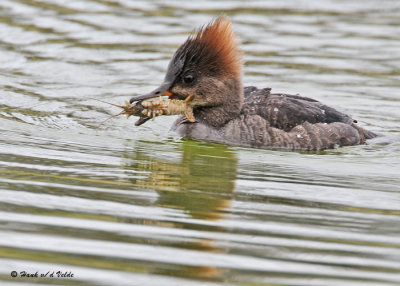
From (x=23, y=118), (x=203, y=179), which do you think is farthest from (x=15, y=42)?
(x=203, y=179)

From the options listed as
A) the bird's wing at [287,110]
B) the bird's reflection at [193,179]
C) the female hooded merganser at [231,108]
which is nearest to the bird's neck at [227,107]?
the female hooded merganser at [231,108]

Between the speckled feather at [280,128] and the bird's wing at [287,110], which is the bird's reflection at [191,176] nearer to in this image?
the speckled feather at [280,128]

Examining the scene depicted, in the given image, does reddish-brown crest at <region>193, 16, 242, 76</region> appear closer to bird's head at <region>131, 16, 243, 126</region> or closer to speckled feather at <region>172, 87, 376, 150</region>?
bird's head at <region>131, 16, 243, 126</region>

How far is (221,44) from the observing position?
35.1ft

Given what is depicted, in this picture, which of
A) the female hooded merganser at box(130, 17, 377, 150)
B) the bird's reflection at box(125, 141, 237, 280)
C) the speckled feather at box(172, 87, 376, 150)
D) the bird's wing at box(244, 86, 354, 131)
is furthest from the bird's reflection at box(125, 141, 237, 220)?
the bird's wing at box(244, 86, 354, 131)

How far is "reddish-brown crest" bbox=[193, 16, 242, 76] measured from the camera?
1060 cm

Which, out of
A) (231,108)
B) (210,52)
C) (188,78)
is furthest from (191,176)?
(210,52)

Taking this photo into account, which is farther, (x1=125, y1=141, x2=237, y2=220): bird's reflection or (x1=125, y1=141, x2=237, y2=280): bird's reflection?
(x1=125, y1=141, x2=237, y2=220): bird's reflection

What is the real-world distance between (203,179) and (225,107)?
100 inches

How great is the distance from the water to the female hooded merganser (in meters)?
0.29

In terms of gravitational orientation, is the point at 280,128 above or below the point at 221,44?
below

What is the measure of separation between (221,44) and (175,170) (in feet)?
7.97

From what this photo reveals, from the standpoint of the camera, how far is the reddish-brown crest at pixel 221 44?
10602 mm

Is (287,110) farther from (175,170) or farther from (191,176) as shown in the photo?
(191,176)
